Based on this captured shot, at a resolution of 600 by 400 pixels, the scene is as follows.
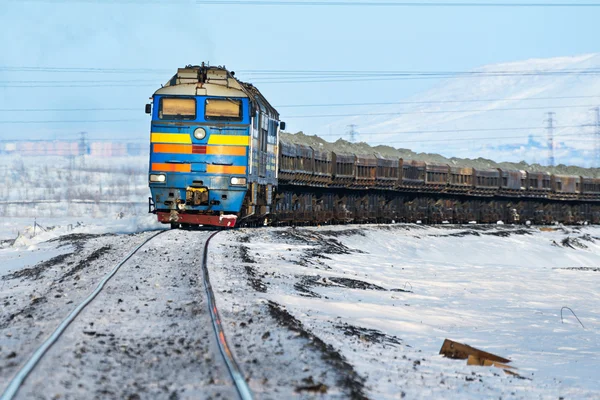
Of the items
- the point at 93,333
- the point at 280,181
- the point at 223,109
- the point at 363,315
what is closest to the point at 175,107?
the point at 223,109

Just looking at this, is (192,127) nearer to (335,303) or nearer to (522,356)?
(335,303)

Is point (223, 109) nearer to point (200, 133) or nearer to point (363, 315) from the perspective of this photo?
point (200, 133)

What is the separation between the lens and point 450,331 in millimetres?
12008

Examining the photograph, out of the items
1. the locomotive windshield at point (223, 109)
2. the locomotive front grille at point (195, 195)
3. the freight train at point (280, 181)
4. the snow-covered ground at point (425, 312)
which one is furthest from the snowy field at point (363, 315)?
the locomotive windshield at point (223, 109)

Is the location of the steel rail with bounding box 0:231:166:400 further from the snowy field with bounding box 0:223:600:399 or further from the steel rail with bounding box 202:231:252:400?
the steel rail with bounding box 202:231:252:400

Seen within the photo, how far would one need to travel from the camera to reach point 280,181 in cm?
3075

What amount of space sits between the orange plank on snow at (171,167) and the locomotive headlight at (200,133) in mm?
756

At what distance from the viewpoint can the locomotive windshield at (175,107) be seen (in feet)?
68.5

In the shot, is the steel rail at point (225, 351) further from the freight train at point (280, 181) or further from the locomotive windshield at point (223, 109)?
the locomotive windshield at point (223, 109)

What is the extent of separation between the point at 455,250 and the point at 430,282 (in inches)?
Answer: 710

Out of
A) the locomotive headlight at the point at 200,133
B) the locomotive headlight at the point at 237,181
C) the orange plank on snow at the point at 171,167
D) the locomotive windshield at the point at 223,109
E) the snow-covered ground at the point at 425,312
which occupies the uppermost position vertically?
the locomotive windshield at the point at 223,109

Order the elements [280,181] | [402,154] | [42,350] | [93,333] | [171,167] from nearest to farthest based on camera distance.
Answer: [42,350]
[93,333]
[171,167]
[280,181]
[402,154]

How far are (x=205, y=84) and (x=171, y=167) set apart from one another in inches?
91.9

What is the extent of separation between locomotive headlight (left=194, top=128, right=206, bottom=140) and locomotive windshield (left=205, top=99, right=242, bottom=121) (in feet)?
1.44
